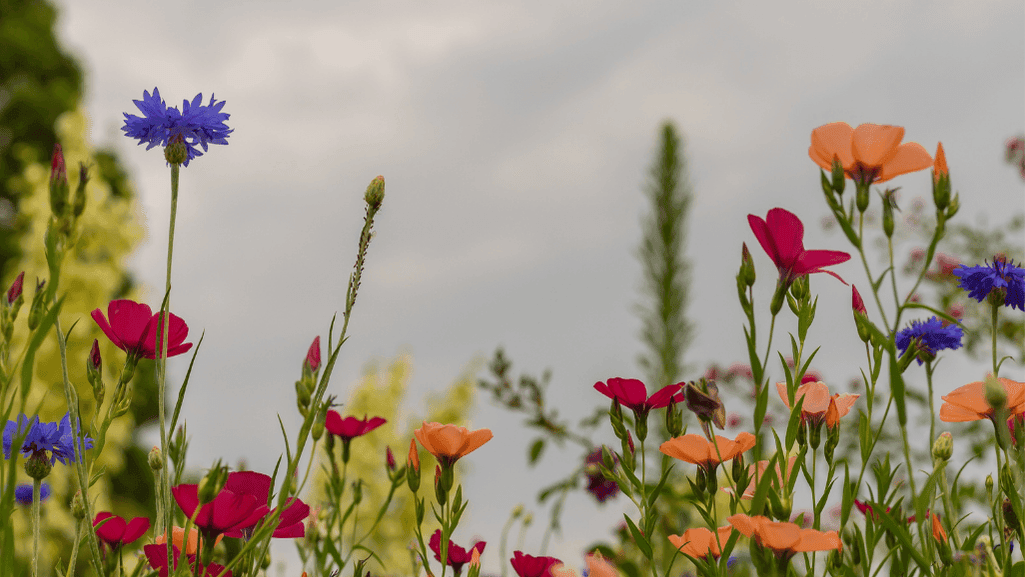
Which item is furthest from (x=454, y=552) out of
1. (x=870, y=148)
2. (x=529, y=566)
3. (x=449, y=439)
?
(x=870, y=148)

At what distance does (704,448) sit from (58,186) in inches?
24.8

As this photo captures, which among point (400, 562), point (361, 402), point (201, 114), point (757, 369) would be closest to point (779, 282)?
point (757, 369)

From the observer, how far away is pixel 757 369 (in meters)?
0.55

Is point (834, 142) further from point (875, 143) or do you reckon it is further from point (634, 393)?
point (634, 393)

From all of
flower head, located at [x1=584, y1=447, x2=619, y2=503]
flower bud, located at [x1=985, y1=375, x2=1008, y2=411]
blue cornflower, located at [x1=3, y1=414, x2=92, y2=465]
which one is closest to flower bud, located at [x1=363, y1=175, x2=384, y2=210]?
blue cornflower, located at [x1=3, y1=414, x2=92, y2=465]

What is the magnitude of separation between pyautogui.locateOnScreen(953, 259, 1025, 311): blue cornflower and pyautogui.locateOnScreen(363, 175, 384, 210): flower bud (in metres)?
0.76

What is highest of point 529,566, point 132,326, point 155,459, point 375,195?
point 375,195

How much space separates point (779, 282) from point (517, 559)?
0.45 metres

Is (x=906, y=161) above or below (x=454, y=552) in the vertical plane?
above

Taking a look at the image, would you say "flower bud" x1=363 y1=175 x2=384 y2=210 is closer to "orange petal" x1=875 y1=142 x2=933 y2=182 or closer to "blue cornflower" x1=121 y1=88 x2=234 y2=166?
"blue cornflower" x1=121 y1=88 x2=234 y2=166

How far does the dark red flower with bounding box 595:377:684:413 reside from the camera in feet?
2.43

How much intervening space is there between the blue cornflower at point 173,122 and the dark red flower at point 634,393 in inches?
20.1

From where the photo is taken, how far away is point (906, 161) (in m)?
0.62

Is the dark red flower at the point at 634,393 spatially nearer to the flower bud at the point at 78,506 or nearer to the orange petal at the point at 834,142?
the orange petal at the point at 834,142
